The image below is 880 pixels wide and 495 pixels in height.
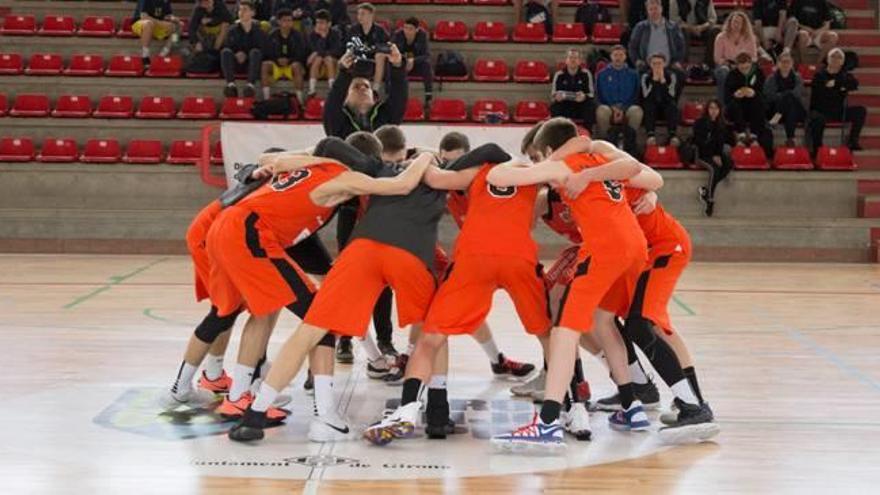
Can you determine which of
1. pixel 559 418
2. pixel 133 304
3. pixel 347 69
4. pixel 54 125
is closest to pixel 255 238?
pixel 559 418

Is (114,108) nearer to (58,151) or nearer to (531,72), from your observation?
(58,151)

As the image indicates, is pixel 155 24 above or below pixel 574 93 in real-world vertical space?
above

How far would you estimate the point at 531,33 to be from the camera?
21047 mm

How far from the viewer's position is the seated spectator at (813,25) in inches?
827

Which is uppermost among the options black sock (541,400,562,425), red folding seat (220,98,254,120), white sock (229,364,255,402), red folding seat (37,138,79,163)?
black sock (541,400,562,425)

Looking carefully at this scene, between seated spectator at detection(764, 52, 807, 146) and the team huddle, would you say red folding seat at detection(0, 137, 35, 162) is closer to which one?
seated spectator at detection(764, 52, 807, 146)

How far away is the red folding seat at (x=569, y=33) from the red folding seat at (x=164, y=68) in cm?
623

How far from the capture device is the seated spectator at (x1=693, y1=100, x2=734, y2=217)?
1831cm

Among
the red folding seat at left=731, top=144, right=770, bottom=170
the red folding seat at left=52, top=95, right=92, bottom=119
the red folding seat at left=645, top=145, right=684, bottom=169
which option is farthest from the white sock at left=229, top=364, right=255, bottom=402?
the red folding seat at left=52, top=95, right=92, bottom=119

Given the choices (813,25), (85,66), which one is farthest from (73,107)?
(813,25)

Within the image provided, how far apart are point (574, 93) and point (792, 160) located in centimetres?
341

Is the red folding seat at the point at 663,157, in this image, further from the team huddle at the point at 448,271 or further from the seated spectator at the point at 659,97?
the team huddle at the point at 448,271

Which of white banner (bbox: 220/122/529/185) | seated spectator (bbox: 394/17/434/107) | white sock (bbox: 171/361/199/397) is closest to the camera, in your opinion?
white sock (bbox: 171/361/199/397)

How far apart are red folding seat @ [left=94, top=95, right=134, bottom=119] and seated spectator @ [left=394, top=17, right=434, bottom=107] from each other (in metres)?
4.32
